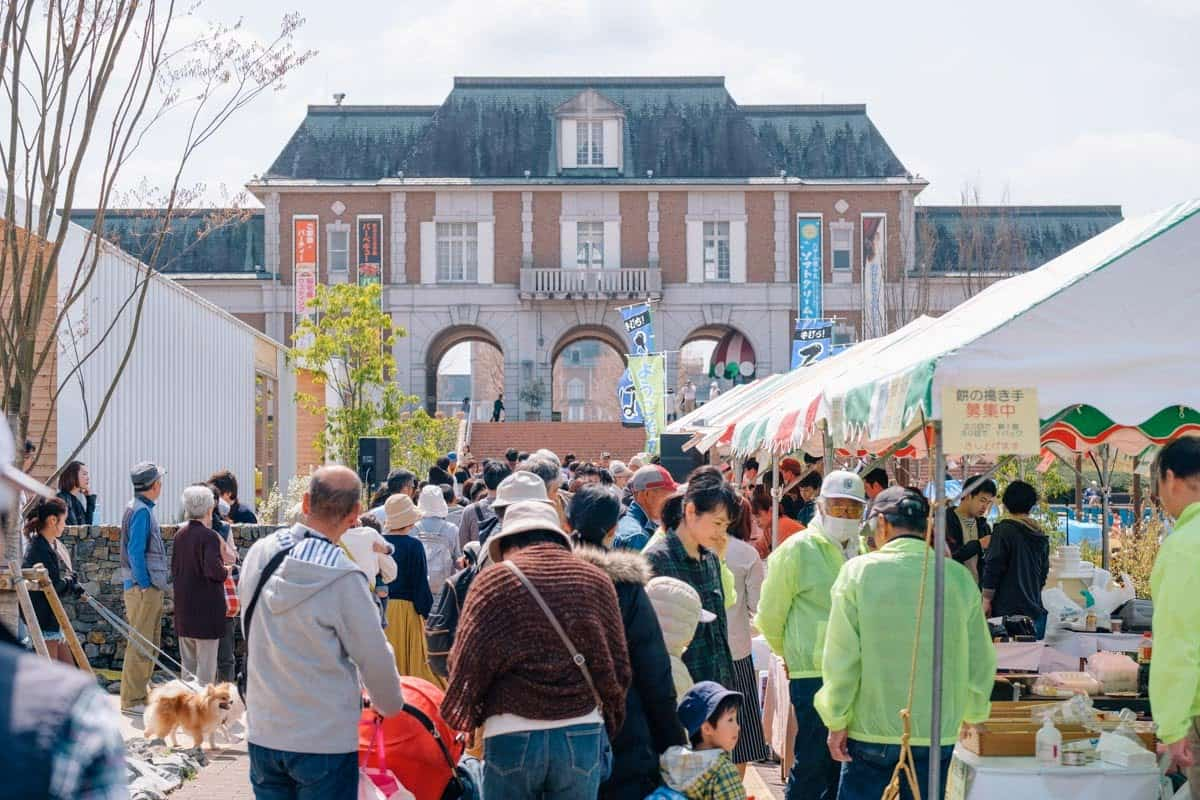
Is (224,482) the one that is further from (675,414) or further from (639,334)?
(675,414)

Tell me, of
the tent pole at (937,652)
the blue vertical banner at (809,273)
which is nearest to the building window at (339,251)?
the blue vertical banner at (809,273)

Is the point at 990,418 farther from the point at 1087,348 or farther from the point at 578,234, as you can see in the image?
the point at 578,234

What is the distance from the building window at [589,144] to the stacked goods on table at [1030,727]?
41.9m

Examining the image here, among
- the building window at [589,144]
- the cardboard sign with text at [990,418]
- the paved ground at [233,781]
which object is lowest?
the paved ground at [233,781]

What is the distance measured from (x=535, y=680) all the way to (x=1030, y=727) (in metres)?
2.63

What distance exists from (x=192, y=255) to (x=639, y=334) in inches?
939

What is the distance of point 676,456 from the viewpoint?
18.9m

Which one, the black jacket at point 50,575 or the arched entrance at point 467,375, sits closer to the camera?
the black jacket at point 50,575

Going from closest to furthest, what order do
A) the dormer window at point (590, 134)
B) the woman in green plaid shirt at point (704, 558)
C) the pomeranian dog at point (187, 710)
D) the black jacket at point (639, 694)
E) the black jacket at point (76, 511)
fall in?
1. the black jacket at point (639, 694)
2. the woman in green plaid shirt at point (704, 558)
3. the pomeranian dog at point (187, 710)
4. the black jacket at point (76, 511)
5. the dormer window at point (590, 134)

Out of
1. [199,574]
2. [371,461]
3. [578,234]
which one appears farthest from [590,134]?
[199,574]

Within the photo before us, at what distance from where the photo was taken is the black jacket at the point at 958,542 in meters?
9.60

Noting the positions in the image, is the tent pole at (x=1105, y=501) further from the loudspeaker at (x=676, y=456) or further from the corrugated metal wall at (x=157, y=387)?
the corrugated metal wall at (x=157, y=387)

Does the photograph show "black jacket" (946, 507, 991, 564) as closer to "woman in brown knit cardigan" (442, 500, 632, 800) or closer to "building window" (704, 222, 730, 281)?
"woman in brown knit cardigan" (442, 500, 632, 800)

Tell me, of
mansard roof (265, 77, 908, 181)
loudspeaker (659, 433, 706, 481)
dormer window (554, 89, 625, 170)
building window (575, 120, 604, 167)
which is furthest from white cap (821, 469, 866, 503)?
building window (575, 120, 604, 167)
